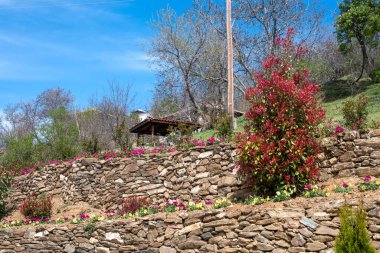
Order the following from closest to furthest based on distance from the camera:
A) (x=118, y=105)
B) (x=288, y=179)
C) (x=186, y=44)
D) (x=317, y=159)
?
(x=288, y=179), (x=317, y=159), (x=186, y=44), (x=118, y=105)

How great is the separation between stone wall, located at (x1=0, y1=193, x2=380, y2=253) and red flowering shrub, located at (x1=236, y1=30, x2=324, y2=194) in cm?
72

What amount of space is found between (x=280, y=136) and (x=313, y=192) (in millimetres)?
1265

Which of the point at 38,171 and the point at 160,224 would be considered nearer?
the point at 160,224

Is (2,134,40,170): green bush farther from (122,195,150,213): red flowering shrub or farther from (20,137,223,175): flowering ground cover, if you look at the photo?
(122,195,150,213): red flowering shrub

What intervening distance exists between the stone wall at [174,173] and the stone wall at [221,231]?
1610 millimetres

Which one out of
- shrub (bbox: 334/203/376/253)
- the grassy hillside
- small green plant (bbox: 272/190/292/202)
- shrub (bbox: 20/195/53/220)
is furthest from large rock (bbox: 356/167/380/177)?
the grassy hillside

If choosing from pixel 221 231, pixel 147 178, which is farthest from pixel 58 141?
pixel 221 231

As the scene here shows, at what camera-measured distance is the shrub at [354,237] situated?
14.8 ft

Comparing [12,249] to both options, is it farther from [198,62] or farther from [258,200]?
[198,62]

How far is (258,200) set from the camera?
6.95 m

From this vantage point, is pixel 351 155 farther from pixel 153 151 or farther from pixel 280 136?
pixel 153 151

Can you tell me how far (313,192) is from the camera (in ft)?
21.9

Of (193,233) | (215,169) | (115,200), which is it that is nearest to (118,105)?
(115,200)

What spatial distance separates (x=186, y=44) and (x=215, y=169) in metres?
14.6
